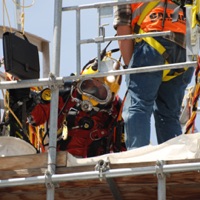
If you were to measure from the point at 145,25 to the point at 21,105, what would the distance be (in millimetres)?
1287

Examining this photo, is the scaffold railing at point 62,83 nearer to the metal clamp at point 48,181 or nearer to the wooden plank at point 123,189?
the metal clamp at point 48,181

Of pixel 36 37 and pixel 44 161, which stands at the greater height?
pixel 36 37

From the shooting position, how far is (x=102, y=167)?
5.72 metres

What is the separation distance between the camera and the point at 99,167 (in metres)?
5.73

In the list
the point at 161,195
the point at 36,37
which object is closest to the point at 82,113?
the point at 36,37

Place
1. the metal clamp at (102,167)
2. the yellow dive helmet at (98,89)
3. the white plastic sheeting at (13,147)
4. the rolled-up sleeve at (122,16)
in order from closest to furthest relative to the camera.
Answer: the metal clamp at (102,167) < the white plastic sheeting at (13,147) < the rolled-up sleeve at (122,16) < the yellow dive helmet at (98,89)

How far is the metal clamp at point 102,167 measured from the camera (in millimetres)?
5691

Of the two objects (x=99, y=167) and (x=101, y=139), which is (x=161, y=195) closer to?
(x=99, y=167)

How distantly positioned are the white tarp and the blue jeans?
61 cm

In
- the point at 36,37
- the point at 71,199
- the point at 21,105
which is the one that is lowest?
the point at 71,199

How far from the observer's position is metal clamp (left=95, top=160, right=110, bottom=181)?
5.69 meters

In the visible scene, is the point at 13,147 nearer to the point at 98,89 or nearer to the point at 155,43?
the point at 155,43

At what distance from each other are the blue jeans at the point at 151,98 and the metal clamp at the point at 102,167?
944mm

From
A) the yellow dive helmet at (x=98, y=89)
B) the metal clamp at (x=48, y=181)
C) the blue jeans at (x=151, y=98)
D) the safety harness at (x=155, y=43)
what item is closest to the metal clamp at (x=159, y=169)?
the metal clamp at (x=48, y=181)
